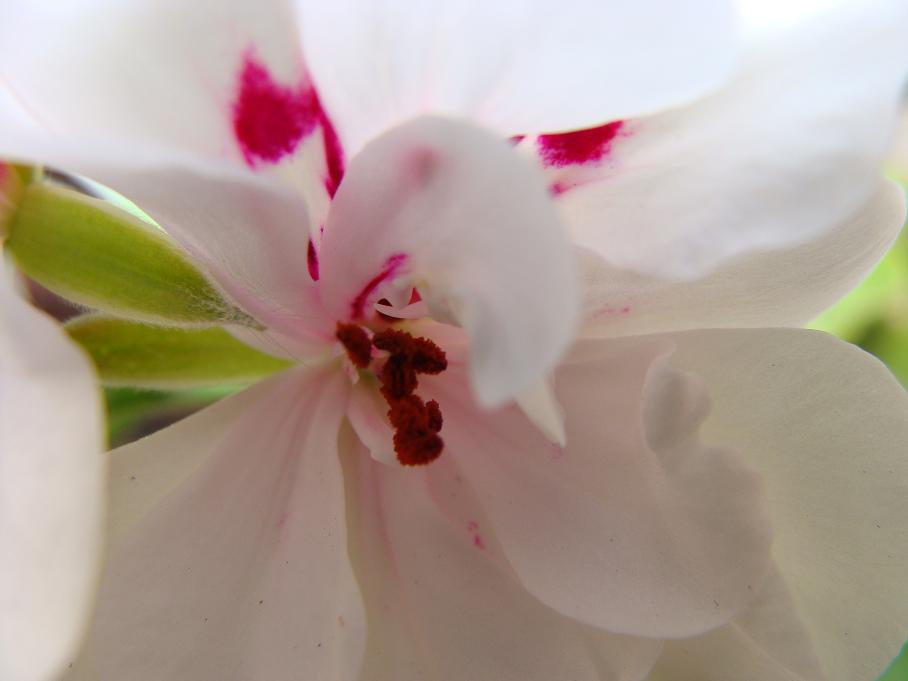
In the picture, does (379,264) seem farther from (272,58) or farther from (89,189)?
(89,189)

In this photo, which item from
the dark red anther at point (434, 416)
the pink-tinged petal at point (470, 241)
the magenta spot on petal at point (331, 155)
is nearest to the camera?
the pink-tinged petal at point (470, 241)

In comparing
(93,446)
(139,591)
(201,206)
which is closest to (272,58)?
(201,206)

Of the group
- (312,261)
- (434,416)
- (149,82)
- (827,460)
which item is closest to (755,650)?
(827,460)

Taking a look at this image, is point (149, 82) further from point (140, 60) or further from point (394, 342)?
point (394, 342)

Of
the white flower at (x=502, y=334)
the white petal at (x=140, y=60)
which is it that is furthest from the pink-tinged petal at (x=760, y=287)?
the white petal at (x=140, y=60)

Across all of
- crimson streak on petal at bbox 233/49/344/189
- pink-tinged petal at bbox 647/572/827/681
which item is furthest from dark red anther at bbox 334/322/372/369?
pink-tinged petal at bbox 647/572/827/681

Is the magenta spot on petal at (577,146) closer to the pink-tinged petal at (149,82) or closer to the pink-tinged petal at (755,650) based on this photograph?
the pink-tinged petal at (149,82)
